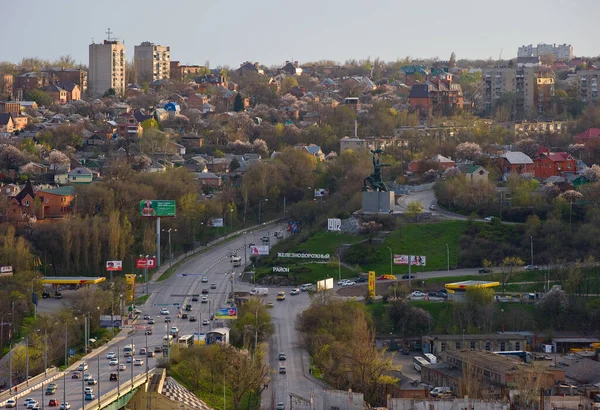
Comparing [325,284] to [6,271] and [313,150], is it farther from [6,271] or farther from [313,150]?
[313,150]

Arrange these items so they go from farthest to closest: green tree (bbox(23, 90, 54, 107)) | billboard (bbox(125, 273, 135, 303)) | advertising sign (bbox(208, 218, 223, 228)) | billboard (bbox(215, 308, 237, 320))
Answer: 1. green tree (bbox(23, 90, 54, 107))
2. advertising sign (bbox(208, 218, 223, 228))
3. billboard (bbox(125, 273, 135, 303))
4. billboard (bbox(215, 308, 237, 320))

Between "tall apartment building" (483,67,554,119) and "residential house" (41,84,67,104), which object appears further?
"residential house" (41,84,67,104)

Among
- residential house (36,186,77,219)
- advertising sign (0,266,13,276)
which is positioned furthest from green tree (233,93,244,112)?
advertising sign (0,266,13,276)

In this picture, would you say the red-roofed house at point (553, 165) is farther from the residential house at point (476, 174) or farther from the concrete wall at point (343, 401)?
the concrete wall at point (343, 401)

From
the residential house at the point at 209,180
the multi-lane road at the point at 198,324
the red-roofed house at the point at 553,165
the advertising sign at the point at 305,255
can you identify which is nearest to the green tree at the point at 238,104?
the residential house at the point at 209,180

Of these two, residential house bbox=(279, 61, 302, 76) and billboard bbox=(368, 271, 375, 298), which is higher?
residential house bbox=(279, 61, 302, 76)

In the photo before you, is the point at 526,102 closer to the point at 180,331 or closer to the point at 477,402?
the point at 180,331

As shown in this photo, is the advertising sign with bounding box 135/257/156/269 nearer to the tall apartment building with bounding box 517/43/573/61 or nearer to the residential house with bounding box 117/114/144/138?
the residential house with bounding box 117/114/144/138
